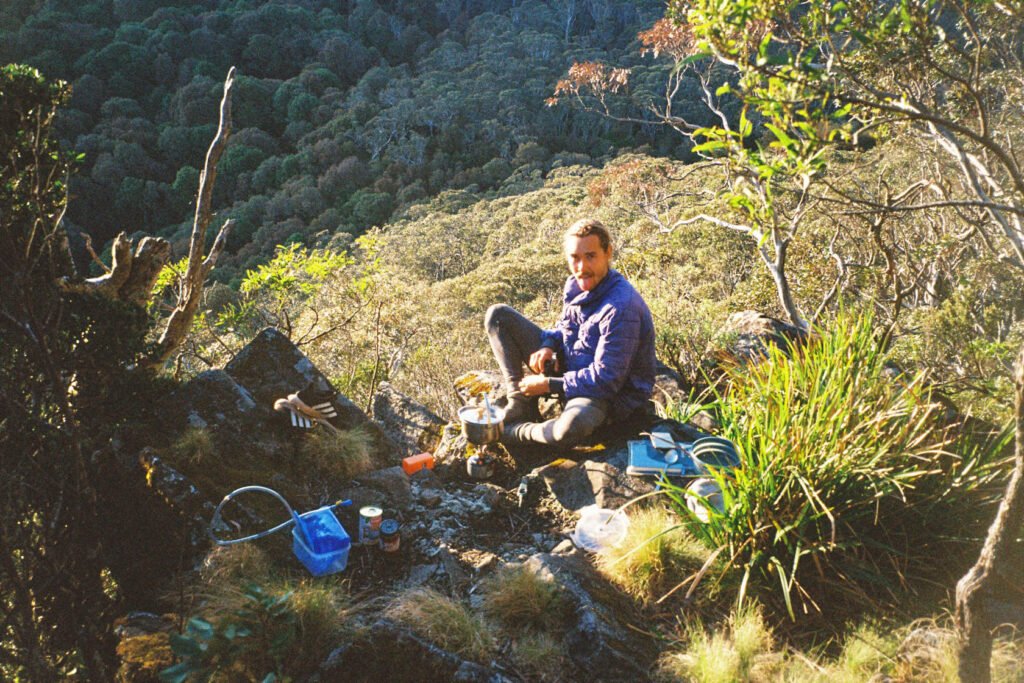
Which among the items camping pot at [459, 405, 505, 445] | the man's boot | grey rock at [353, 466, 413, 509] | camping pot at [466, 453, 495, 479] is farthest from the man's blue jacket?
grey rock at [353, 466, 413, 509]

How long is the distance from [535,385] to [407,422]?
1191 millimetres

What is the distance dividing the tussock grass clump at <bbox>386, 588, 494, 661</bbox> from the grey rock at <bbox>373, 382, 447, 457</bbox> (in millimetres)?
1915

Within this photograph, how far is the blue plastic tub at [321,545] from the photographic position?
8.13ft

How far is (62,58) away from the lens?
101 ft

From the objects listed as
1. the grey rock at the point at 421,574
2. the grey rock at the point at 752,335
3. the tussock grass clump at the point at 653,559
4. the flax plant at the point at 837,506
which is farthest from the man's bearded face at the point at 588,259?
the grey rock at the point at 421,574

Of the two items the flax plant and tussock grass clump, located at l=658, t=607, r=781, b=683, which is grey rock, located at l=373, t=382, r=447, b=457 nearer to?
the flax plant

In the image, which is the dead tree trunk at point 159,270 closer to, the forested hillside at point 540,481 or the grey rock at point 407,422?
the forested hillside at point 540,481

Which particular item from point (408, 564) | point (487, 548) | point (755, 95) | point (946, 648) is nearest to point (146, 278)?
point (408, 564)

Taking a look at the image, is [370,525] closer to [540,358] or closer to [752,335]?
[540,358]

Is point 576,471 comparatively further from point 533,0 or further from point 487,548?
point 533,0

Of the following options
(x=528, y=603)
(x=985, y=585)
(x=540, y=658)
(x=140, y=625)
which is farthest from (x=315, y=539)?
(x=985, y=585)

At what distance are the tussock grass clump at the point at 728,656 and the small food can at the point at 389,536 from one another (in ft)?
3.86

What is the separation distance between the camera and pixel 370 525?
8.78 ft

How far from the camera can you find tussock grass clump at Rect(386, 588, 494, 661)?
2057 millimetres
